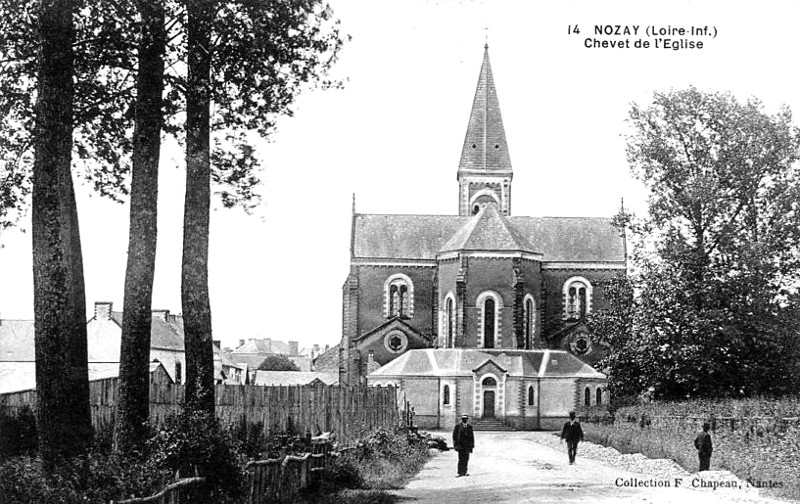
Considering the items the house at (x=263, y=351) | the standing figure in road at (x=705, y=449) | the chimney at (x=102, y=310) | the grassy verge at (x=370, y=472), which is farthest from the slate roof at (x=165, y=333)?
the house at (x=263, y=351)

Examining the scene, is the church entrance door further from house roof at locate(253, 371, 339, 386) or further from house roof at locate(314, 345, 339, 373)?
Answer: house roof at locate(253, 371, 339, 386)

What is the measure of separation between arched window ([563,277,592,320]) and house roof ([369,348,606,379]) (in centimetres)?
783

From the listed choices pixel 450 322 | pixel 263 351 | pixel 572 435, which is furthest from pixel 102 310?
pixel 263 351

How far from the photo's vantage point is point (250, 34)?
1455cm

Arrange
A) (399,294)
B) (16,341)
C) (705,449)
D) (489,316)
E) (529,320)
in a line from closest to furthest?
(705,449) → (489,316) → (529,320) → (16,341) → (399,294)

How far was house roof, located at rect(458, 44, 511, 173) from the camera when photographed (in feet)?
246

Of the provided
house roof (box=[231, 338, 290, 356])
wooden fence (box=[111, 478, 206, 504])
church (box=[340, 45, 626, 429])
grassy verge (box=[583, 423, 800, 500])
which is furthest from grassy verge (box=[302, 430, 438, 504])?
house roof (box=[231, 338, 290, 356])

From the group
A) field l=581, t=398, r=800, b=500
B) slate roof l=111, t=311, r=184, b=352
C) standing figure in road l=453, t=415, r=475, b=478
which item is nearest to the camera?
field l=581, t=398, r=800, b=500

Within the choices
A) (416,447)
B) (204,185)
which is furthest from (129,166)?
(416,447)

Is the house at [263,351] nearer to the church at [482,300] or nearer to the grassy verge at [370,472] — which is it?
the church at [482,300]

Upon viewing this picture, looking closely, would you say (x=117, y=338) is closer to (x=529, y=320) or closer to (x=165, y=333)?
(x=165, y=333)

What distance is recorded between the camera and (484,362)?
57438mm

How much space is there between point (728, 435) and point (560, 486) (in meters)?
9.64

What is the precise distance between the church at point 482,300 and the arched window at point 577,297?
0.23 feet
